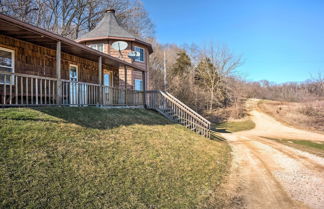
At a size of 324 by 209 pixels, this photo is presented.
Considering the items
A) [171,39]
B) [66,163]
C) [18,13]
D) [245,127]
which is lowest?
[245,127]

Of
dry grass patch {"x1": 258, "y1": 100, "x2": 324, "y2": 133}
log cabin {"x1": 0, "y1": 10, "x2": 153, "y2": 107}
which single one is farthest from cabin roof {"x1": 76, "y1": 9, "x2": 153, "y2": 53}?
dry grass patch {"x1": 258, "y1": 100, "x2": 324, "y2": 133}

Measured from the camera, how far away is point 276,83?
5134 cm

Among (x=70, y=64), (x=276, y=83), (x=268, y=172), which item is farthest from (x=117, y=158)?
(x=276, y=83)

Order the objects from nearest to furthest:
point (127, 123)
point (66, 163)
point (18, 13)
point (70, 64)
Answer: point (66, 163), point (127, 123), point (70, 64), point (18, 13)

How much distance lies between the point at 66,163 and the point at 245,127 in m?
20.7

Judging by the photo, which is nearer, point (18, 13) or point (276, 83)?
point (18, 13)

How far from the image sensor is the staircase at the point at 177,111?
11.1 m

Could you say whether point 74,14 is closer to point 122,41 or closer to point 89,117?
point 122,41

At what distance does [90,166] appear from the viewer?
4.27 m

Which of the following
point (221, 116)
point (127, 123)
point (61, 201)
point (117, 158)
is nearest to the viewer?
point (61, 201)

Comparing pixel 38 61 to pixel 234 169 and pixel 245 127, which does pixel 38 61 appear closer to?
pixel 234 169

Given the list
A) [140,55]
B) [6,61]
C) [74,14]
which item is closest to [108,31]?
[140,55]

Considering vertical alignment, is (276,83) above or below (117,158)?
above

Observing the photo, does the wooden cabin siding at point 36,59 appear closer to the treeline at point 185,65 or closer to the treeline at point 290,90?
the treeline at point 185,65
